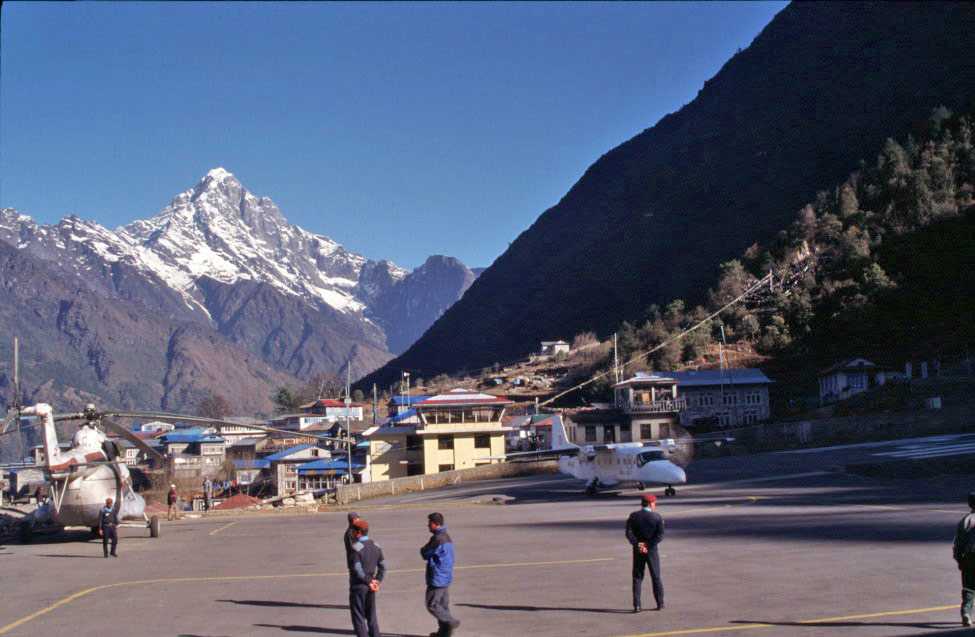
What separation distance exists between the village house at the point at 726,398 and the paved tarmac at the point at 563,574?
4289 centimetres

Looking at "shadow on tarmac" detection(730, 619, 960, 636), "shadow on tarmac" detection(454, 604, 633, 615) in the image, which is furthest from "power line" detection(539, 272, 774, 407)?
"shadow on tarmac" detection(730, 619, 960, 636)

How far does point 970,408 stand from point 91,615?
3900 cm

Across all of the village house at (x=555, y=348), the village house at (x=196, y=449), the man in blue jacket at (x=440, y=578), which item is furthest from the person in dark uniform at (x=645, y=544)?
the village house at (x=555, y=348)

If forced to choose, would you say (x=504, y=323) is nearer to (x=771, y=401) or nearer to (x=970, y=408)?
(x=771, y=401)

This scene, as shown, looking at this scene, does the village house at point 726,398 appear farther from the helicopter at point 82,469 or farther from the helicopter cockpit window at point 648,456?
the helicopter at point 82,469

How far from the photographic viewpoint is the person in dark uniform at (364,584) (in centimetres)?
1152

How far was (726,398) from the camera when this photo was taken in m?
74.6

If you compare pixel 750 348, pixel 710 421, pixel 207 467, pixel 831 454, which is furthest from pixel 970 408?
pixel 207 467

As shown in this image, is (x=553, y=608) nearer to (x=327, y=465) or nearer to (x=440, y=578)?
(x=440, y=578)

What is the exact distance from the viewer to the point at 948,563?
15562 mm

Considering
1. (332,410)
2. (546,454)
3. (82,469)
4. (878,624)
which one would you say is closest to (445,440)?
(546,454)

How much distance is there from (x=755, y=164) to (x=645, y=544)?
163 metres

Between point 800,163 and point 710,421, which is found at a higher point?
point 800,163

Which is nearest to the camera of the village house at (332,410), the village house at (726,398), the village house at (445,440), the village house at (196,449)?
the village house at (445,440)
